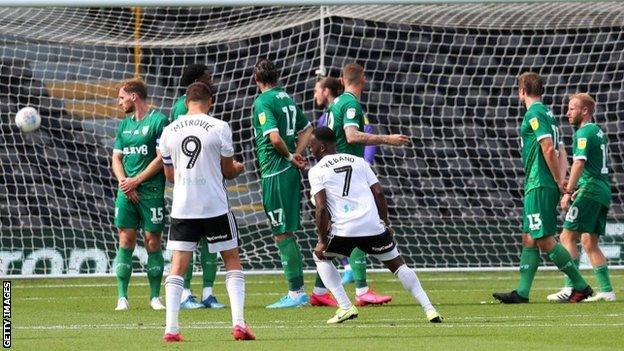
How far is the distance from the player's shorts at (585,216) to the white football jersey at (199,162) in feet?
15.0

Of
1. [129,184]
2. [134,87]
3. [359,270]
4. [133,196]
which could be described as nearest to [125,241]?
[133,196]

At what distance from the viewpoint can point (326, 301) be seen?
12.8m

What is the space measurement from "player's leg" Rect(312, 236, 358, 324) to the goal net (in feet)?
19.9

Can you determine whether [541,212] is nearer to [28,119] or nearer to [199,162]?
[199,162]

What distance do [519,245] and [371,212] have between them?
7602 mm

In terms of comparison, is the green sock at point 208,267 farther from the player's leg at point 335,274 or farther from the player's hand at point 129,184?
the player's leg at point 335,274

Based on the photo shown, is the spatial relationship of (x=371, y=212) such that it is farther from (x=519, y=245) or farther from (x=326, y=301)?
(x=519, y=245)

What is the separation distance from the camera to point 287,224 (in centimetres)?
1283

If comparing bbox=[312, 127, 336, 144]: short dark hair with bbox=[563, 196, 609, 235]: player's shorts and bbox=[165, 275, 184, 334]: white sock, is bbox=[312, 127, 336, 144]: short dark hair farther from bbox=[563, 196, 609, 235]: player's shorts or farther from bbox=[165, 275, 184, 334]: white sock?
bbox=[563, 196, 609, 235]: player's shorts

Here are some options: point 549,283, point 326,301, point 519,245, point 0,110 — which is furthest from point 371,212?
point 0,110

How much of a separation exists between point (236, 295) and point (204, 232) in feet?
1.66

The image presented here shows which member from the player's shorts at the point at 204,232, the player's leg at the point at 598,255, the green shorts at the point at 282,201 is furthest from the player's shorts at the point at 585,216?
the player's shorts at the point at 204,232

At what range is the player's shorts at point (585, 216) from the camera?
43.5ft

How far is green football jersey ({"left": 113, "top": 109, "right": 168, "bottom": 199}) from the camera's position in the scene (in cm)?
1277
